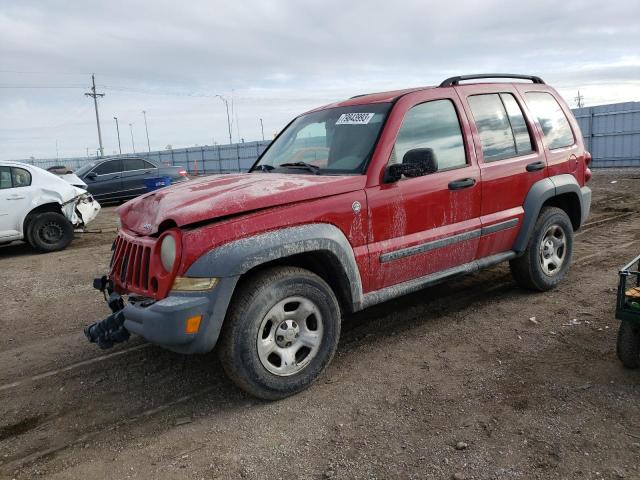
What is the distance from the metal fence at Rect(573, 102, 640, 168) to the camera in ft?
61.6

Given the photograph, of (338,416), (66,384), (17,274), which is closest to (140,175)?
(17,274)

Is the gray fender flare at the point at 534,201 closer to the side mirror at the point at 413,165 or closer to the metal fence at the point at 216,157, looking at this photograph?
the side mirror at the point at 413,165

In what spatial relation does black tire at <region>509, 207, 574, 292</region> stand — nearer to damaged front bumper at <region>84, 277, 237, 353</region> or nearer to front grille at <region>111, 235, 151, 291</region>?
damaged front bumper at <region>84, 277, 237, 353</region>

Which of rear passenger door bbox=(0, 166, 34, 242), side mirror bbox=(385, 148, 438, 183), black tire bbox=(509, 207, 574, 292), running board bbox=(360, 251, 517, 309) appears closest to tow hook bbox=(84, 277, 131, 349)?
running board bbox=(360, 251, 517, 309)

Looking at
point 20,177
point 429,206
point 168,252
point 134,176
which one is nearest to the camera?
point 168,252

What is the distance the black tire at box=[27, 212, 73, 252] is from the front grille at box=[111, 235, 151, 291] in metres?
5.89

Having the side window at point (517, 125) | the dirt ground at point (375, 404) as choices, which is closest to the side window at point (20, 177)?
→ the dirt ground at point (375, 404)

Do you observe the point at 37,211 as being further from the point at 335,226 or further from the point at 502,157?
the point at 502,157

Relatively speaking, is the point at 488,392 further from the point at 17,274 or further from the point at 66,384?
the point at 17,274

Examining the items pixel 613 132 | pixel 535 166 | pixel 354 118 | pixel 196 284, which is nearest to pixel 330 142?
pixel 354 118

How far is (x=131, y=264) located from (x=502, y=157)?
10.5 ft

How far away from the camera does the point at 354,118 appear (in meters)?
4.20

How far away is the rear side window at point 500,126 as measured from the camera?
14.9 ft

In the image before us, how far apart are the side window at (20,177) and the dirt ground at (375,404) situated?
14.4 feet
